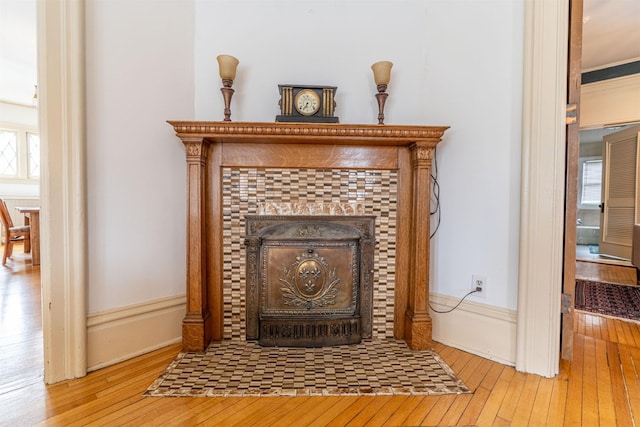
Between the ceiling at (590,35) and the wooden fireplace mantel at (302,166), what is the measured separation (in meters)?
2.54

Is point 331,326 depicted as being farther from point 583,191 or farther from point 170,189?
point 583,191

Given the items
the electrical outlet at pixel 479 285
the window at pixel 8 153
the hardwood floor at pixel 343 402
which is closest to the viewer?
the hardwood floor at pixel 343 402

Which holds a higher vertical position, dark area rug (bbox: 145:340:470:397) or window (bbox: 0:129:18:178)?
window (bbox: 0:129:18:178)

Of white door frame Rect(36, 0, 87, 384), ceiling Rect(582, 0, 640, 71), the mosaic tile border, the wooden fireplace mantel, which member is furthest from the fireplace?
ceiling Rect(582, 0, 640, 71)

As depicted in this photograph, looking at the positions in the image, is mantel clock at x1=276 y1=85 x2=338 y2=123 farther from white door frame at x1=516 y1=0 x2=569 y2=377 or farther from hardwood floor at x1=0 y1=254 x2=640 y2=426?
hardwood floor at x1=0 y1=254 x2=640 y2=426

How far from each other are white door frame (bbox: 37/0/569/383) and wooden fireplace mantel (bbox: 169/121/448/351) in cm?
45

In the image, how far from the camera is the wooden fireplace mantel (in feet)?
5.24

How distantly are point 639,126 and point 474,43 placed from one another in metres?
4.25

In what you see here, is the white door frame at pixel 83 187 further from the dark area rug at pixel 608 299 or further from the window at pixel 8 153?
the window at pixel 8 153

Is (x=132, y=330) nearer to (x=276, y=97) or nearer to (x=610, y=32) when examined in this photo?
(x=276, y=97)

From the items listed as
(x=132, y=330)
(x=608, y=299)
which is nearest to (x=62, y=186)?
(x=132, y=330)

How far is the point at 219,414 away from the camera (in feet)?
3.91

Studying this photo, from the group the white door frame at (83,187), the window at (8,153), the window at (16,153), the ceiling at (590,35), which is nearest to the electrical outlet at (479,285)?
the white door frame at (83,187)

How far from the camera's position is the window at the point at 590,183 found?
7025 mm
